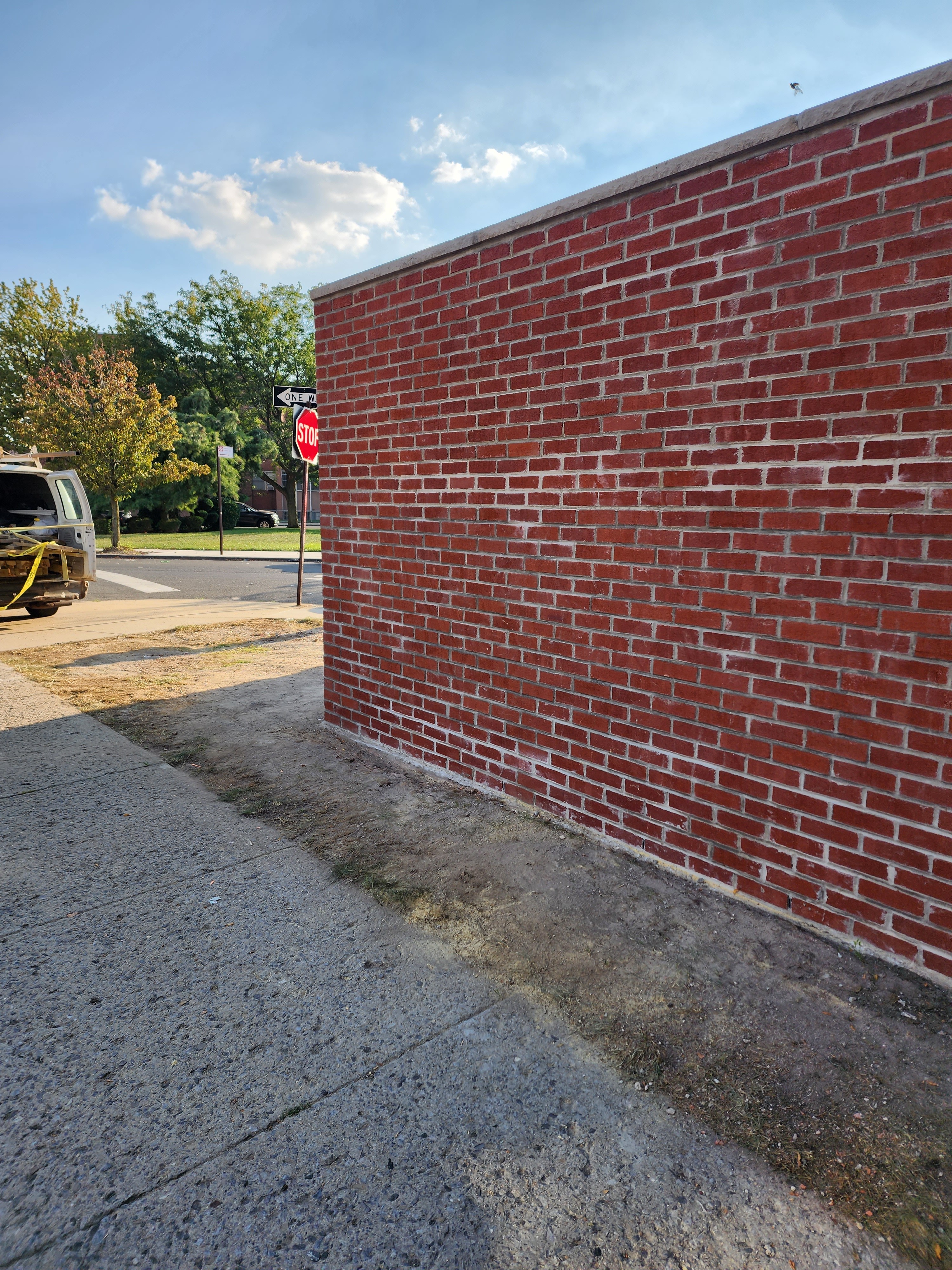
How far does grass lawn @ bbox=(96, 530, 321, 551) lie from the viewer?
2473cm

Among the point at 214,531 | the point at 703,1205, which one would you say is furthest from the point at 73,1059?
the point at 214,531

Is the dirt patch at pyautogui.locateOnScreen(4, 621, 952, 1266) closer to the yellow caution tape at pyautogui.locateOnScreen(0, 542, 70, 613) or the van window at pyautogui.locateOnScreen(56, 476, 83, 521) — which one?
the yellow caution tape at pyautogui.locateOnScreen(0, 542, 70, 613)

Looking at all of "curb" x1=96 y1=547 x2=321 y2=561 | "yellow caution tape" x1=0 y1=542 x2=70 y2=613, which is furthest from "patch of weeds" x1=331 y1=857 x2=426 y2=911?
"curb" x1=96 y1=547 x2=321 y2=561

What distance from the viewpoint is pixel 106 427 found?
22.3 m

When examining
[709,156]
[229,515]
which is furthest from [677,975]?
[229,515]

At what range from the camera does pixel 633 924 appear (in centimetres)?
300

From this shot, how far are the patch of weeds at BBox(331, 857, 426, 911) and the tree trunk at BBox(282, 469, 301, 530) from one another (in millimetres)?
39173

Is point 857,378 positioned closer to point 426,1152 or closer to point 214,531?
point 426,1152

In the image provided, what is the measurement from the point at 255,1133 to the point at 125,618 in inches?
400

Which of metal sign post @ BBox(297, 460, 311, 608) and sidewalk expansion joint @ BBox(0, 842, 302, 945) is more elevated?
metal sign post @ BBox(297, 460, 311, 608)

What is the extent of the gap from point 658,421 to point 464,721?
6.83ft

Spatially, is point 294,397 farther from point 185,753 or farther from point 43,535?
point 185,753

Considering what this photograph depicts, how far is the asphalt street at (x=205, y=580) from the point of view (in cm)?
1338

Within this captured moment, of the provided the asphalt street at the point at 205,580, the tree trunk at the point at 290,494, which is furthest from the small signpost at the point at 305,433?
the tree trunk at the point at 290,494
